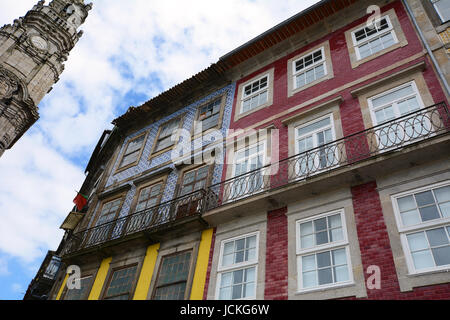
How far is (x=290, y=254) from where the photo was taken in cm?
687

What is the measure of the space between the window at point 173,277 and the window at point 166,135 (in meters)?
4.80

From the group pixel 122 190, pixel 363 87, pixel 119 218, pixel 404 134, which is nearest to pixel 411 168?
pixel 404 134

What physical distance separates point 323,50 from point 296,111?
2.38 m

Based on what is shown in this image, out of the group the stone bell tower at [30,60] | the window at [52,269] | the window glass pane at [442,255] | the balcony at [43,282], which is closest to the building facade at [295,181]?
the window glass pane at [442,255]

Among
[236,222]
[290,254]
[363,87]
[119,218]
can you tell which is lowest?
[290,254]

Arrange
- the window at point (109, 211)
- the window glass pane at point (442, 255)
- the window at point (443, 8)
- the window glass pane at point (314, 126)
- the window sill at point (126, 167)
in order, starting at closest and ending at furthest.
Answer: the window glass pane at point (442, 255) < the window at point (443, 8) < the window glass pane at point (314, 126) < the window at point (109, 211) < the window sill at point (126, 167)

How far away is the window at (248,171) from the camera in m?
8.55

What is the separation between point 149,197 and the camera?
11258 millimetres

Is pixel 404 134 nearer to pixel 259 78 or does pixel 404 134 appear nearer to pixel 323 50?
pixel 323 50

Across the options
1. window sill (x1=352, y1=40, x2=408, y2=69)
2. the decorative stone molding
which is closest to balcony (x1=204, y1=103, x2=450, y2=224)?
window sill (x1=352, y1=40, x2=408, y2=69)

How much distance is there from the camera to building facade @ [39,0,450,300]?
612 centimetres

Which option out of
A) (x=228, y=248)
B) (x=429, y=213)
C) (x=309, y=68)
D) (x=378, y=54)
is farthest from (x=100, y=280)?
(x=378, y=54)

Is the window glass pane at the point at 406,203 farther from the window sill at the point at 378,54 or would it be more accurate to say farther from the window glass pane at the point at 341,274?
the window sill at the point at 378,54

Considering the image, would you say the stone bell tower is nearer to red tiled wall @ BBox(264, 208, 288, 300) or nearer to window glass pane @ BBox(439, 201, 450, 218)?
red tiled wall @ BBox(264, 208, 288, 300)
